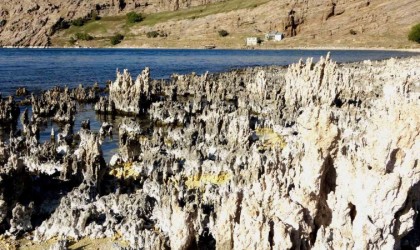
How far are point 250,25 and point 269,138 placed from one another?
141 meters

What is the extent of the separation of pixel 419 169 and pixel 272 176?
2.92 metres

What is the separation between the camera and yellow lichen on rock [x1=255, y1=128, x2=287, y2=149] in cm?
2095

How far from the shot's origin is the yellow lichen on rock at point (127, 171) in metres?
17.1

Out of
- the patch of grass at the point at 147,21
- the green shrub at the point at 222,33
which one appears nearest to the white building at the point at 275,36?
the green shrub at the point at 222,33

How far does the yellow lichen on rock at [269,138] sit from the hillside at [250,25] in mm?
105407

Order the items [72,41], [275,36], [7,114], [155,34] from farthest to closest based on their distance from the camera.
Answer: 1. [72,41]
2. [155,34]
3. [275,36]
4. [7,114]

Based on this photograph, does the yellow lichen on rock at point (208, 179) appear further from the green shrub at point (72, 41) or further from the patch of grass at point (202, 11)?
the green shrub at point (72, 41)

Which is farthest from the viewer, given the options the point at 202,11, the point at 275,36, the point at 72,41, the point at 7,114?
the point at 202,11

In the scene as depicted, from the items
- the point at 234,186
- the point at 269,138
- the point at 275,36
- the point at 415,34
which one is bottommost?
the point at 269,138

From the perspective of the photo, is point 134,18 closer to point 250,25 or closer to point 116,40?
point 116,40

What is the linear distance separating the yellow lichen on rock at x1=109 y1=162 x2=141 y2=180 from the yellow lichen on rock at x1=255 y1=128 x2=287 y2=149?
6.06m

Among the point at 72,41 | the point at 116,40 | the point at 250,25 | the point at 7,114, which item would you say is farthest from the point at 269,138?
the point at 72,41

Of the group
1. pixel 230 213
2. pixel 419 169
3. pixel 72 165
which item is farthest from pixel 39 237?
pixel 419 169

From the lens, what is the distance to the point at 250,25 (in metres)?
158
